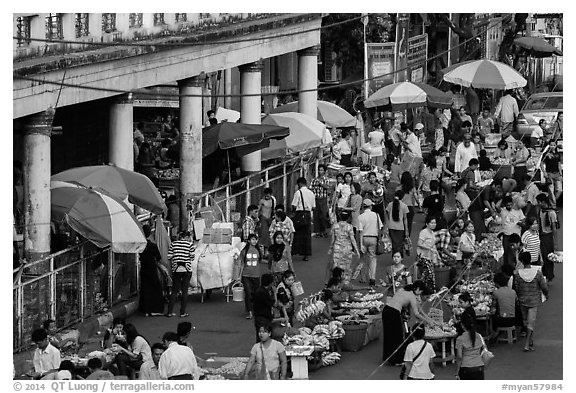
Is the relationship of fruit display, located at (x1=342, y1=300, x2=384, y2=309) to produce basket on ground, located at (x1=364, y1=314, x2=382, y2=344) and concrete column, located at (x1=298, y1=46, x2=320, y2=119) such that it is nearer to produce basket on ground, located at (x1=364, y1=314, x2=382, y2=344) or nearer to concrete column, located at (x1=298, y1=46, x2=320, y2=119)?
produce basket on ground, located at (x1=364, y1=314, x2=382, y2=344)

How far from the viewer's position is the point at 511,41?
54062mm

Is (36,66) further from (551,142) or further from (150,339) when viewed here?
(551,142)

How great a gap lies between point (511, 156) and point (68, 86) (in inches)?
486

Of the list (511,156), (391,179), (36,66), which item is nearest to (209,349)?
(36,66)

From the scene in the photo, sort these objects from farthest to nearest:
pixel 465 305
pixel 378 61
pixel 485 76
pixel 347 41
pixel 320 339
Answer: pixel 347 41 → pixel 378 61 → pixel 485 76 → pixel 320 339 → pixel 465 305

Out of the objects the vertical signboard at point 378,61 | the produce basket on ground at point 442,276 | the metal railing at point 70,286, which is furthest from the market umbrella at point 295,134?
the metal railing at point 70,286

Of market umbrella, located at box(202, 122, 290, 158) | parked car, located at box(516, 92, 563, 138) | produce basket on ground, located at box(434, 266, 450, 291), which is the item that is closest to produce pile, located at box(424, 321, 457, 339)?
produce basket on ground, located at box(434, 266, 450, 291)

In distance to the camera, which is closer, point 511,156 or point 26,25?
point 26,25

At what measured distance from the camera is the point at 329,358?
1012 inches

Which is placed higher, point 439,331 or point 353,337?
point 439,331

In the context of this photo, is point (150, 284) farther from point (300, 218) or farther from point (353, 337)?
point (300, 218)

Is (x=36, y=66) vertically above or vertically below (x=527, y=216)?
above

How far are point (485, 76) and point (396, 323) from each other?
16604mm

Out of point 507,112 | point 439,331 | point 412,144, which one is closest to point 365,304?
point 439,331
